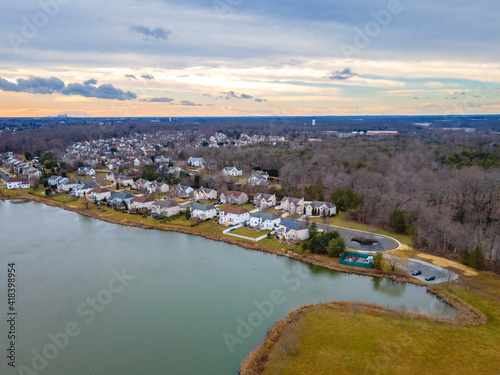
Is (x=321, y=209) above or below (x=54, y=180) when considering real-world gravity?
above

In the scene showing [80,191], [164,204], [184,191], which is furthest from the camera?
[80,191]

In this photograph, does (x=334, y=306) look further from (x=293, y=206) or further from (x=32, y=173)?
(x=32, y=173)

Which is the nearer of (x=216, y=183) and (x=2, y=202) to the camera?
(x=2, y=202)

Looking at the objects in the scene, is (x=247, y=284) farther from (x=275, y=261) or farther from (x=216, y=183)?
(x=216, y=183)

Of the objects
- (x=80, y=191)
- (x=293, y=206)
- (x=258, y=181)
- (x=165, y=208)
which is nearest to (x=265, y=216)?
(x=293, y=206)

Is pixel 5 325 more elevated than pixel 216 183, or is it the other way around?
pixel 216 183

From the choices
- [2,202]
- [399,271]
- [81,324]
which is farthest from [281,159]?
[81,324]

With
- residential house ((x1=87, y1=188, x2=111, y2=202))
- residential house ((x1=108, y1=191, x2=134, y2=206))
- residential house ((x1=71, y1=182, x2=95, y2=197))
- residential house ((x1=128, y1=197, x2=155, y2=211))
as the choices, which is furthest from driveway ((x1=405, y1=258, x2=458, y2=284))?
residential house ((x1=71, y1=182, x2=95, y2=197))

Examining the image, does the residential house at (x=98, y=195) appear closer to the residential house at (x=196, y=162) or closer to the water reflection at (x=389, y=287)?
the residential house at (x=196, y=162)
